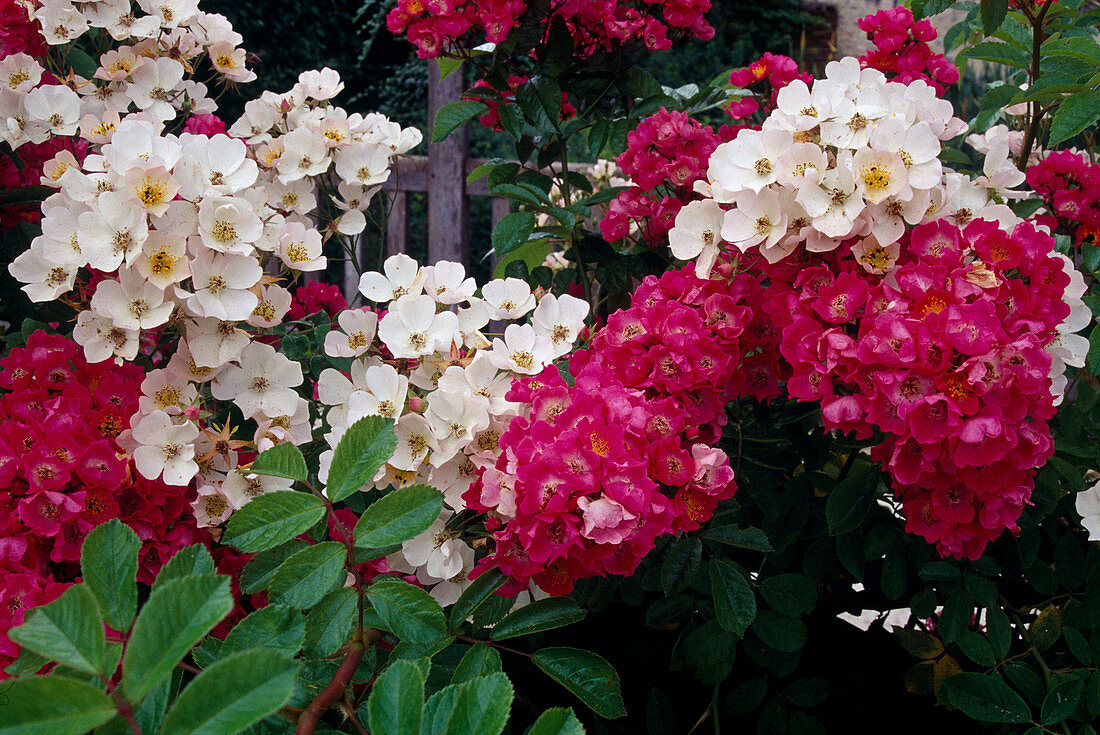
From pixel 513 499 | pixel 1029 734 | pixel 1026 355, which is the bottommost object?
pixel 1029 734

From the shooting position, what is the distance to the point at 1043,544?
1.13 m

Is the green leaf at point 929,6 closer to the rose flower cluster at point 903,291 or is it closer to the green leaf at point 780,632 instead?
the rose flower cluster at point 903,291

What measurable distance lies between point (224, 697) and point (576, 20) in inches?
44.6

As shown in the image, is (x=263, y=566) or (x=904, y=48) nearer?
(x=263, y=566)

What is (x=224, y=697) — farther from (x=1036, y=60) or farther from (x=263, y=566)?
(x=1036, y=60)

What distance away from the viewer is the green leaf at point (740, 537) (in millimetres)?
834

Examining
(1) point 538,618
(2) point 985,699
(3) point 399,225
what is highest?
(1) point 538,618

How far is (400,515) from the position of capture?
606 millimetres

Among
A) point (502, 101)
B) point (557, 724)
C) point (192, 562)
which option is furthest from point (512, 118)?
point (557, 724)

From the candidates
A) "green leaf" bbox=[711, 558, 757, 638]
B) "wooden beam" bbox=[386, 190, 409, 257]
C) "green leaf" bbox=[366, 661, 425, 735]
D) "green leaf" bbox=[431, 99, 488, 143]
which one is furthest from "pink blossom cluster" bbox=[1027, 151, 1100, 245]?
"wooden beam" bbox=[386, 190, 409, 257]

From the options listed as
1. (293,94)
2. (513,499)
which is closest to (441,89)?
(293,94)

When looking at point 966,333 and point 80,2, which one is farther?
point 80,2

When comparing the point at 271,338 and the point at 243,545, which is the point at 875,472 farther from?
the point at 271,338

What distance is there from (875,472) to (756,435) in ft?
0.46
